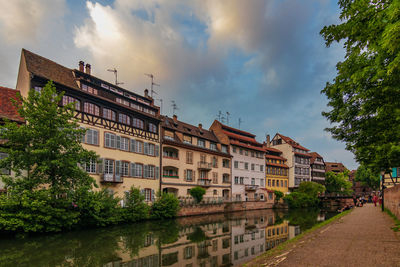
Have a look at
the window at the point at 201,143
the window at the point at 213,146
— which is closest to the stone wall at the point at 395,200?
the window at the point at 201,143

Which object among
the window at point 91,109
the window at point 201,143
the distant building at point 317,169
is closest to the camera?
the window at point 91,109

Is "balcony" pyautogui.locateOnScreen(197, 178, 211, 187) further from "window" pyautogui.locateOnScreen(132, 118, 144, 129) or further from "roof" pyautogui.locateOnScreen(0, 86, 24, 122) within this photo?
"roof" pyautogui.locateOnScreen(0, 86, 24, 122)

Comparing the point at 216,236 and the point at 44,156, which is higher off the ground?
the point at 44,156

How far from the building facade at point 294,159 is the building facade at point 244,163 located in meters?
10.3

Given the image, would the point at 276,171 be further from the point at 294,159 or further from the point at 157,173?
the point at 157,173

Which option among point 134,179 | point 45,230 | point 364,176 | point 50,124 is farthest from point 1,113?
point 364,176

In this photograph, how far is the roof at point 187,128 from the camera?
120 feet

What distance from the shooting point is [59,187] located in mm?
18688

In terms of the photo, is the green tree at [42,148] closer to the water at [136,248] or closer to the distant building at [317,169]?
the water at [136,248]

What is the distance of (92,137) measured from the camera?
25.4m

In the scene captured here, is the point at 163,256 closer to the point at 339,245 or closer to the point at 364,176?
the point at 339,245

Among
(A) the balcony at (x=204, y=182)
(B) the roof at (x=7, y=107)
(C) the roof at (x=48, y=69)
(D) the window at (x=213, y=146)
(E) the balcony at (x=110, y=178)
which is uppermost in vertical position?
(C) the roof at (x=48, y=69)

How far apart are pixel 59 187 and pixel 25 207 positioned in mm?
2291

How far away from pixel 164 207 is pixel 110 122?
10.1 m
